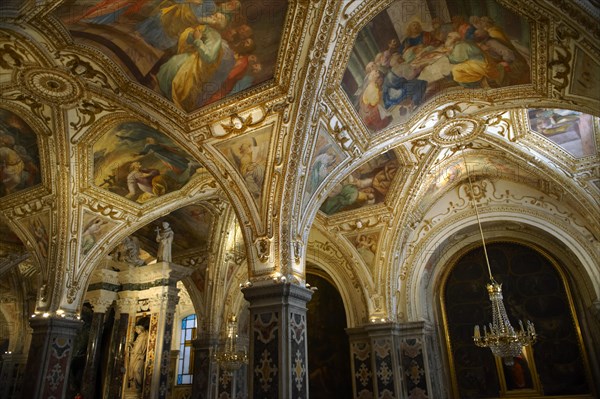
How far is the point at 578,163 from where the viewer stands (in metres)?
10.6

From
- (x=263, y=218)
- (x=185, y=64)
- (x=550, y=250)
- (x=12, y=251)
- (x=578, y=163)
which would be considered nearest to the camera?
(x=185, y=64)

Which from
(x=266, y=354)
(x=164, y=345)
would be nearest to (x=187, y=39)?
(x=266, y=354)

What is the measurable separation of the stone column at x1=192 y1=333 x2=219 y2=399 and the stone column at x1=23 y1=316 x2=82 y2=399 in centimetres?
397

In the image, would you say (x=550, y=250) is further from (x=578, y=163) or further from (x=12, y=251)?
(x=12, y=251)

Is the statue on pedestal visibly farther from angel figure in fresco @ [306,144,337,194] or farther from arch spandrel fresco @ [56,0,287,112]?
arch spandrel fresco @ [56,0,287,112]

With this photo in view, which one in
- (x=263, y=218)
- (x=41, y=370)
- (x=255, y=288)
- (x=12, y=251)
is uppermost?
(x=12, y=251)

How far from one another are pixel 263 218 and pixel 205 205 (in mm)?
5617

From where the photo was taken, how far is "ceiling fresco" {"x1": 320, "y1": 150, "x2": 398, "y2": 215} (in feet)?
38.4

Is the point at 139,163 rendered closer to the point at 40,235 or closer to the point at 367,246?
the point at 40,235

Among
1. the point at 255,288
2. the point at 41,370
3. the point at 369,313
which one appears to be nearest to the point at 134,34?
the point at 255,288

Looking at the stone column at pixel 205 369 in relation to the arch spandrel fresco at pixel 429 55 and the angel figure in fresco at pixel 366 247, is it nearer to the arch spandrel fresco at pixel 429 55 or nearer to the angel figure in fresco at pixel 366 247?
the angel figure in fresco at pixel 366 247

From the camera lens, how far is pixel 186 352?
1988 centimetres

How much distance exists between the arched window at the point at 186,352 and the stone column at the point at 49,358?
26.6 feet

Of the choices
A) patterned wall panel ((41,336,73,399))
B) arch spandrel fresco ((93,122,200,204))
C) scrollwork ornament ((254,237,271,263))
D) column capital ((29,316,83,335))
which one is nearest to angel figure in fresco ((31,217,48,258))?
column capital ((29,316,83,335))
